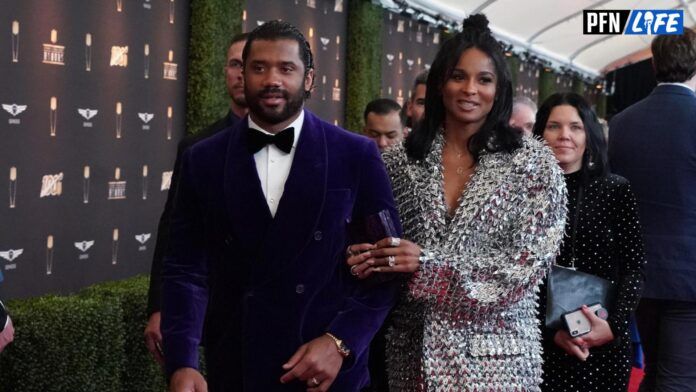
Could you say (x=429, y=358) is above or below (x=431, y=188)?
below

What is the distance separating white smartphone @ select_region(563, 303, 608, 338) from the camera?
2.90 metres

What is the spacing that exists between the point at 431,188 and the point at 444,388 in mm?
550

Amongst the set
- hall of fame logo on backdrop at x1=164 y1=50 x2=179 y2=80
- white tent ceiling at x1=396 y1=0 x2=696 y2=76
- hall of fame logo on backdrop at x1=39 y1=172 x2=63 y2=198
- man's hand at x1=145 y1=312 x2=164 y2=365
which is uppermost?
white tent ceiling at x1=396 y1=0 x2=696 y2=76

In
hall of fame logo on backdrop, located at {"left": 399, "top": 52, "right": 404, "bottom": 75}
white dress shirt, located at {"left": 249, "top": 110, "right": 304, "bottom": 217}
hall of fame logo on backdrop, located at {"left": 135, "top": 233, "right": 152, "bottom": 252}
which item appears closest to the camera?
white dress shirt, located at {"left": 249, "top": 110, "right": 304, "bottom": 217}

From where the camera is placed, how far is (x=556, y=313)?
2.92m

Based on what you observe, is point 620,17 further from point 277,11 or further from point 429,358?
point 429,358

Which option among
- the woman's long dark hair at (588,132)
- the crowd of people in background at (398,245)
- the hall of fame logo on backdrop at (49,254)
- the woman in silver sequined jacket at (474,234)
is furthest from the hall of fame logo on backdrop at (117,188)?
the woman in silver sequined jacket at (474,234)

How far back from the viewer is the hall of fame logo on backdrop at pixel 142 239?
6234 mm

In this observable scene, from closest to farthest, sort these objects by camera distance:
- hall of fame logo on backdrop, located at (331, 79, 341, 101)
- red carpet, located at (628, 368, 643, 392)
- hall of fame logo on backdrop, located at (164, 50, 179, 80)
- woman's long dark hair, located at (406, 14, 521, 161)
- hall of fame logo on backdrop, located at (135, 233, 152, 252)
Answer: woman's long dark hair, located at (406, 14, 521, 161)
red carpet, located at (628, 368, 643, 392)
hall of fame logo on backdrop, located at (135, 233, 152, 252)
hall of fame logo on backdrop, located at (164, 50, 179, 80)
hall of fame logo on backdrop, located at (331, 79, 341, 101)

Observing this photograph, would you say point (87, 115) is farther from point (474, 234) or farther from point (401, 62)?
point (401, 62)

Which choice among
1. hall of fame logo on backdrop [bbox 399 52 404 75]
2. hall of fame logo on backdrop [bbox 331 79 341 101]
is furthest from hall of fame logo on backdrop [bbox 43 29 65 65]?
hall of fame logo on backdrop [bbox 399 52 404 75]

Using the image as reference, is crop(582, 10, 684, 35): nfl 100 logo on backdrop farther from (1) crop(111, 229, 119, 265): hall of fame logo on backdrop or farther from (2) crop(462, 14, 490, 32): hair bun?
(2) crop(462, 14, 490, 32): hair bun

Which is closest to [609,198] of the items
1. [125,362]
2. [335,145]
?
[335,145]

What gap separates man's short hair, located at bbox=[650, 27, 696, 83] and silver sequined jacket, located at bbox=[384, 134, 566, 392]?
5.27 feet
